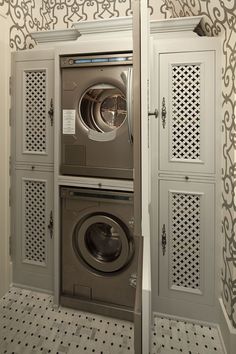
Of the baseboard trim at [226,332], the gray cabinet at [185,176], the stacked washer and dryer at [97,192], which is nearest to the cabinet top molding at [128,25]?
the gray cabinet at [185,176]

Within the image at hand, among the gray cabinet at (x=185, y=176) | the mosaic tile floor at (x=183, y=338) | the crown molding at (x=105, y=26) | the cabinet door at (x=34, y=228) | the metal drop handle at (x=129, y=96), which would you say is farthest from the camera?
the cabinet door at (x=34, y=228)

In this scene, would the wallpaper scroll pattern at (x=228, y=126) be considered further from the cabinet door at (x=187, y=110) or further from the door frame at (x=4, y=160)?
the door frame at (x=4, y=160)

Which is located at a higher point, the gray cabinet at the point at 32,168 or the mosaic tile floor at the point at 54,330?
the gray cabinet at the point at 32,168

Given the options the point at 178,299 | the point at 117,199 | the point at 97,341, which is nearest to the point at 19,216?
the point at 117,199

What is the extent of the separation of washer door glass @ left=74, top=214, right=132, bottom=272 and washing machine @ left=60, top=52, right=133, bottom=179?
35 cm

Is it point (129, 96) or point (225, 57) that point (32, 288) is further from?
point (225, 57)

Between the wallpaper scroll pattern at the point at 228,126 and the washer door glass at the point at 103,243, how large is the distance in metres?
0.65

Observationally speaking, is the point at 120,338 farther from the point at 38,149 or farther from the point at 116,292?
the point at 38,149

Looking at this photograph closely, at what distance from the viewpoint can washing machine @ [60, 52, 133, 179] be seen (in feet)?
6.02

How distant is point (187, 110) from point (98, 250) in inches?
47.8

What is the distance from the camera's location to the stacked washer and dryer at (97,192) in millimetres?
1861

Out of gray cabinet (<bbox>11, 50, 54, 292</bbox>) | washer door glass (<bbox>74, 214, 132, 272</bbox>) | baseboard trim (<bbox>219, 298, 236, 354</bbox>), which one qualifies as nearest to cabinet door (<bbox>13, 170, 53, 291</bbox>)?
gray cabinet (<bbox>11, 50, 54, 292</bbox>)

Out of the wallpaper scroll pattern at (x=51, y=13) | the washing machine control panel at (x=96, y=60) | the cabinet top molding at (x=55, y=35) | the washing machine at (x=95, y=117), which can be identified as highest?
the wallpaper scroll pattern at (x=51, y=13)

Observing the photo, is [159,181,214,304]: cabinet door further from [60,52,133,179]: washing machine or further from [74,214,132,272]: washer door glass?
[60,52,133,179]: washing machine
